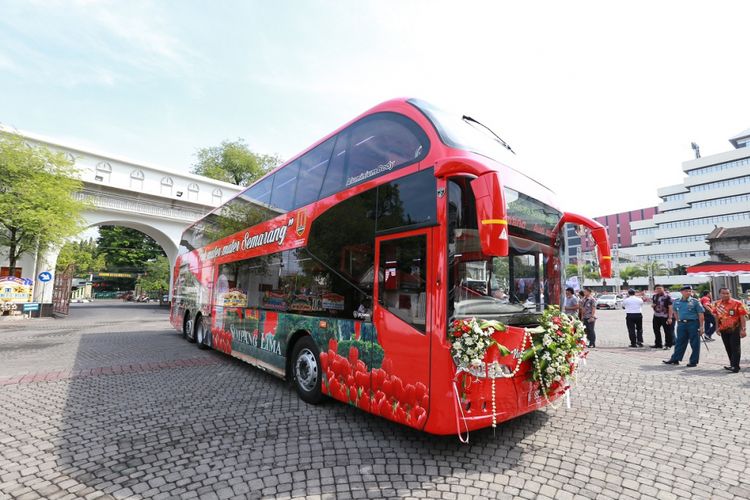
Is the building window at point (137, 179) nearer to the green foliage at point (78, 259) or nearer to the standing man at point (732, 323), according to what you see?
the green foliage at point (78, 259)

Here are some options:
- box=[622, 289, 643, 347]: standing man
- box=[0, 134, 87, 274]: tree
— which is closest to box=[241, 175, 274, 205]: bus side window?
box=[622, 289, 643, 347]: standing man

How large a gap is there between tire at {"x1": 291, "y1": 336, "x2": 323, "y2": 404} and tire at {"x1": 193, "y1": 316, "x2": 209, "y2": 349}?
5513 millimetres

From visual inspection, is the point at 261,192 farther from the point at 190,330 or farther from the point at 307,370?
the point at 190,330

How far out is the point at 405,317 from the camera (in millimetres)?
3854

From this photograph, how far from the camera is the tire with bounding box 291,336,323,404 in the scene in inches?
206

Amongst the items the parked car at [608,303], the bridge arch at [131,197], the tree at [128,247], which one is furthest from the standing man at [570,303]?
the tree at [128,247]

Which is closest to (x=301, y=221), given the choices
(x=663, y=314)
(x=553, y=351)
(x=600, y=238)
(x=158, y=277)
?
(x=553, y=351)

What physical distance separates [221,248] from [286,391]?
4.49 m

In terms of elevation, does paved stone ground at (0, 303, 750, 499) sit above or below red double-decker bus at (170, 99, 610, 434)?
below

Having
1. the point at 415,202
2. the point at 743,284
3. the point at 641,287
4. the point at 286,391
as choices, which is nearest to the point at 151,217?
the point at 286,391

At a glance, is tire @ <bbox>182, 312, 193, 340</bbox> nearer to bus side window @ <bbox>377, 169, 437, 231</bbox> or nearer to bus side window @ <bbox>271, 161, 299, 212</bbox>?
bus side window @ <bbox>271, 161, 299, 212</bbox>

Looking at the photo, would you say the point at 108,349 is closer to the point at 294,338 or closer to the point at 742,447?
the point at 294,338

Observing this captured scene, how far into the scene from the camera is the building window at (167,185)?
96.5ft

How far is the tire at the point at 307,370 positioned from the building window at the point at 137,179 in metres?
28.0
